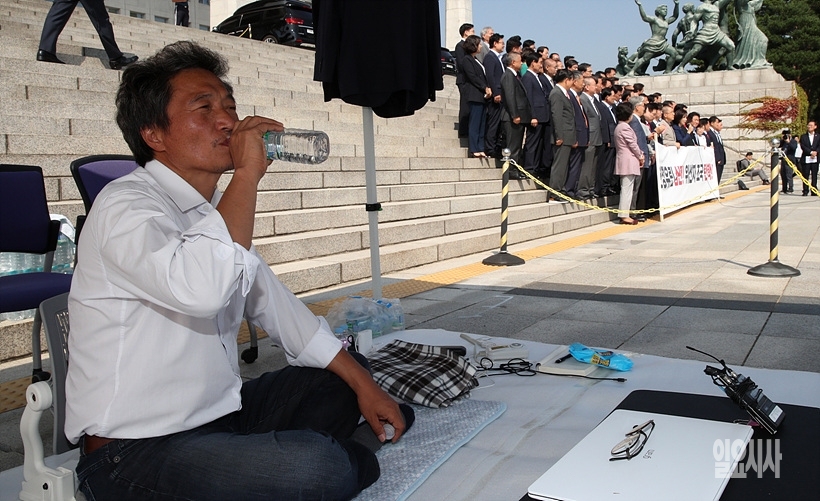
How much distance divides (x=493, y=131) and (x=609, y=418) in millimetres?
9693

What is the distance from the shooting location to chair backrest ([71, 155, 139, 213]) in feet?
12.6

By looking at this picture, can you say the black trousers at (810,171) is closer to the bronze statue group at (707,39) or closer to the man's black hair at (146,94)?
the bronze statue group at (707,39)

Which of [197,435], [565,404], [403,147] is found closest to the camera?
[197,435]

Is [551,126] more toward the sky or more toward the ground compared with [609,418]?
more toward the sky

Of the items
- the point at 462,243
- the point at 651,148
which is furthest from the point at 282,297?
the point at 651,148

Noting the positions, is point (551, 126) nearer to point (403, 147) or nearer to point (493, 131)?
point (493, 131)

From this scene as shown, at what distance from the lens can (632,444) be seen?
2256mm

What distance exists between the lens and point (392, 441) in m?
2.63

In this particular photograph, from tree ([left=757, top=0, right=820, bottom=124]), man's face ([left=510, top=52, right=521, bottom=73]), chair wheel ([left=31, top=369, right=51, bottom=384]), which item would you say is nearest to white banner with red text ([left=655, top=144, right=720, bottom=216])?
man's face ([left=510, top=52, right=521, bottom=73])

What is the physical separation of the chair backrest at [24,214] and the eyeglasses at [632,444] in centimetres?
361

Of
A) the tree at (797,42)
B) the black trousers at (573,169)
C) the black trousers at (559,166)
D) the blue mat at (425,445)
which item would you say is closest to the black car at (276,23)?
the black trousers at (573,169)

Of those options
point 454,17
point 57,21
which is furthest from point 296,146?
point 454,17

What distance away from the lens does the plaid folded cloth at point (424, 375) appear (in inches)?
130

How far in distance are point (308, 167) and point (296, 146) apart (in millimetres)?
6303
